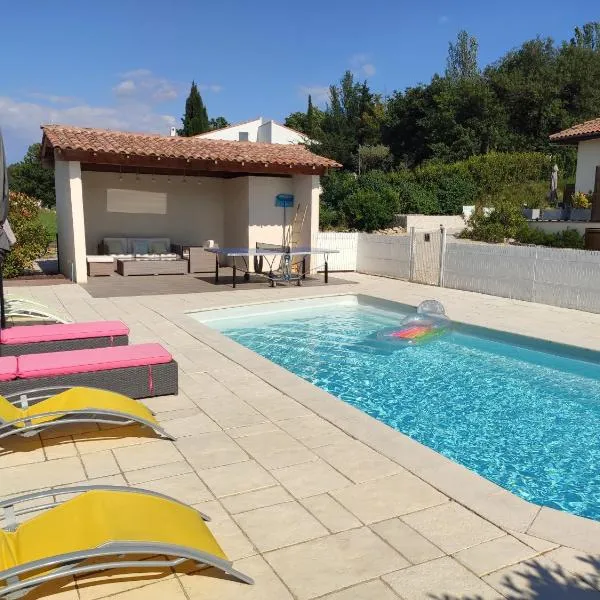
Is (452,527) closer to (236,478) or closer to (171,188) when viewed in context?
(236,478)

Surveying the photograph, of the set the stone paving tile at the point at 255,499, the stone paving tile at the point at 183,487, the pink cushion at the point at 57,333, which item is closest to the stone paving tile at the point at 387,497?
the stone paving tile at the point at 255,499

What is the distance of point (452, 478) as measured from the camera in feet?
14.1

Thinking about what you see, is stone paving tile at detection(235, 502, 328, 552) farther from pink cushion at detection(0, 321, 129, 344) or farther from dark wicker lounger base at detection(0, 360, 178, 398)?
pink cushion at detection(0, 321, 129, 344)

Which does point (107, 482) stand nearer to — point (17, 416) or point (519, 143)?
point (17, 416)

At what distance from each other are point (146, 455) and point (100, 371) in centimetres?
140

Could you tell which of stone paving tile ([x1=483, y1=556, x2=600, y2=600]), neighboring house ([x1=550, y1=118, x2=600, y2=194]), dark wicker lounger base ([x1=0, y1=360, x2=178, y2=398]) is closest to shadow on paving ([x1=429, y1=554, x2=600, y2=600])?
stone paving tile ([x1=483, y1=556, x2=600, y2=600])

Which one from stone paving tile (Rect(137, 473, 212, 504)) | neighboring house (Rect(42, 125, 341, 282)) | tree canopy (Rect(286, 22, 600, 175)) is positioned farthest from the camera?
tree canopy (Rect(286, 22, 600, 175))

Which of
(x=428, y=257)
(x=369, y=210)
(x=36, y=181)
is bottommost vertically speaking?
(x=428, y=257)

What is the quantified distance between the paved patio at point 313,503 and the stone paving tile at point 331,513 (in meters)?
0.01

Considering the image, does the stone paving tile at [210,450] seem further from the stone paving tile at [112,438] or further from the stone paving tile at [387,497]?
the stone paving tile at [387,497]

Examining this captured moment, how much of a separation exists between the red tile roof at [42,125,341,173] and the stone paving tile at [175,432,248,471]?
11.8m

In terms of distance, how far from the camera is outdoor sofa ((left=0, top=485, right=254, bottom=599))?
8.51ft

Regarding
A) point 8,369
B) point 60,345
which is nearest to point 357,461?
point 8,369

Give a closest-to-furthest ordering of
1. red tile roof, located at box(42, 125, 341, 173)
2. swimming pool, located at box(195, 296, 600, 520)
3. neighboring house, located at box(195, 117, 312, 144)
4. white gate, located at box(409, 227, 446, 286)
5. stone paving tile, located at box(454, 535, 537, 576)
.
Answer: stone paving tile, located at box(454, 535, 537, 576) → swimming pool, located at box(195, 296, 600, 520) → red tile roof, located at box(42, 125, 341, 173) → white gate, located at box(409, 227, 446, 286) → neighboring house, located at box(195, 117, 312, 144)
